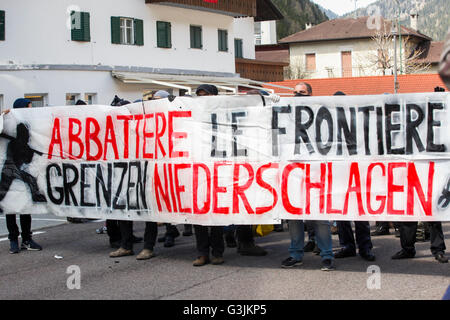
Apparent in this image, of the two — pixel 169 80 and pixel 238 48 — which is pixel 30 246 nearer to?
pixel 169 80

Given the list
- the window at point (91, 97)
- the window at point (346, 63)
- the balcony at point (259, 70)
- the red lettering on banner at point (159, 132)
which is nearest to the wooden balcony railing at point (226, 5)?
the balcony at point (259, 70)

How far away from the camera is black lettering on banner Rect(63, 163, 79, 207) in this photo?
967cm

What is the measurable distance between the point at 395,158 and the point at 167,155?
Result: 2.72 m

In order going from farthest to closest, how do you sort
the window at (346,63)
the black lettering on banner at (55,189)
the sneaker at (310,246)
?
1. the window at (346,63)
2. the black lettering on banner at (55,189)
3. the sneaker at (310,246)

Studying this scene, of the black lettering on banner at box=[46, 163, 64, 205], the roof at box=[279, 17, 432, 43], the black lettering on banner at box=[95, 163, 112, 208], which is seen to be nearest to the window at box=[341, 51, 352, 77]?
the roof at box=[279, 17, 432, 43]

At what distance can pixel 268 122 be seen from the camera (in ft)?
27.1

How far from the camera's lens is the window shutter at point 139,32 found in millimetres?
32406

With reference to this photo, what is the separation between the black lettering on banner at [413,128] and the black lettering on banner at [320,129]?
2.70 ft

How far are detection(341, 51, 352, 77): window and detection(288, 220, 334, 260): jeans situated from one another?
6743 cm

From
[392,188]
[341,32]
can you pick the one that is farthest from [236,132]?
[341,32]

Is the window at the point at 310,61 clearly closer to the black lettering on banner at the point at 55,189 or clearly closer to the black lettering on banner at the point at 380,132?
the black lettering on banner at the point at 55,189

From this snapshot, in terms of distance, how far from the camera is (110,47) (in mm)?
30891
